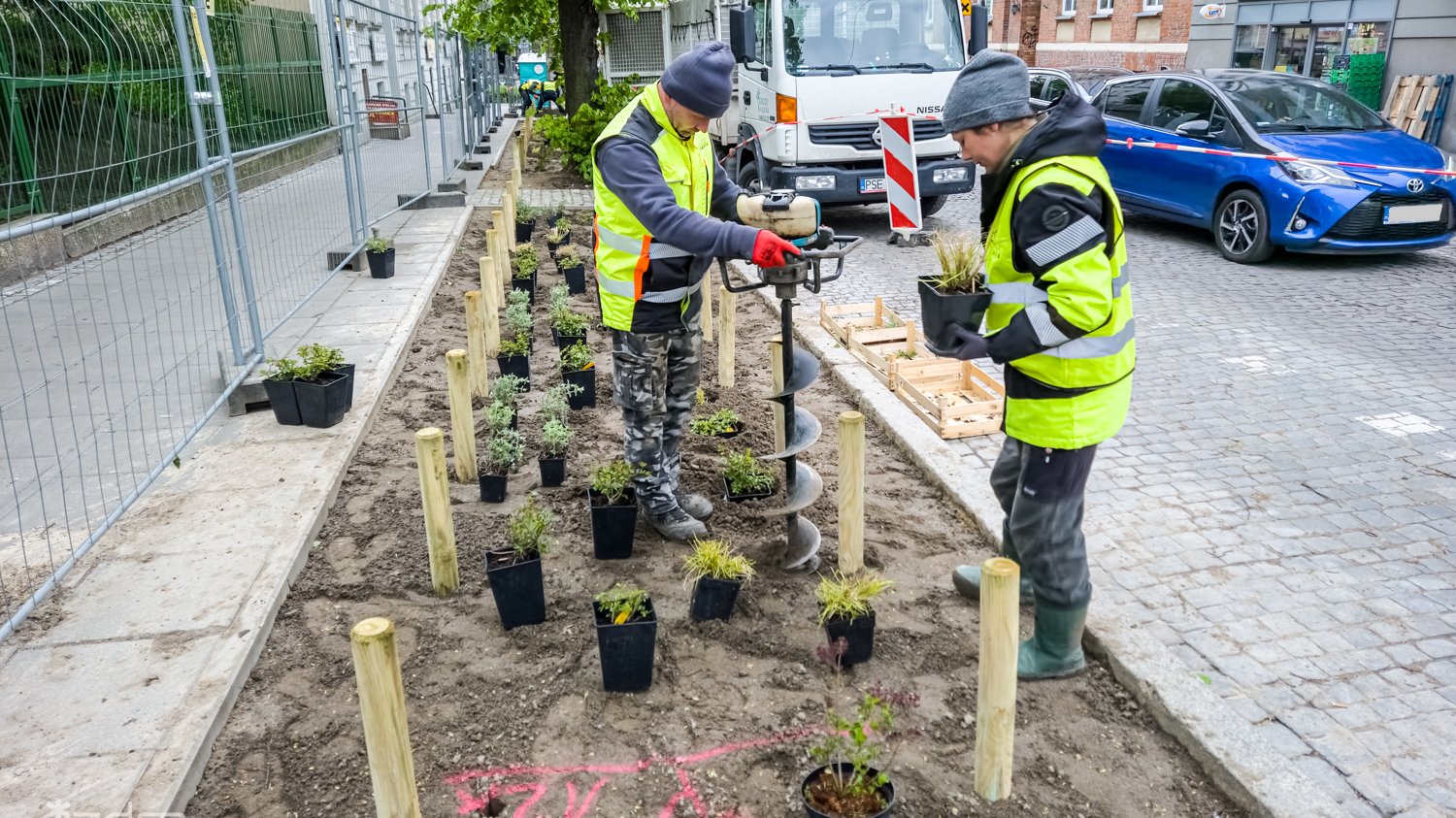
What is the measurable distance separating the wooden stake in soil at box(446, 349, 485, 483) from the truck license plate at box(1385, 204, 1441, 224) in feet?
27.9

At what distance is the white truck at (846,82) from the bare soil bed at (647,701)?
7327mm

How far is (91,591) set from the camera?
4090 mm

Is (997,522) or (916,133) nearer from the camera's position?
(997,522)

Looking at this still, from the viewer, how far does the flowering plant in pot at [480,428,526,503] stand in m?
5.05

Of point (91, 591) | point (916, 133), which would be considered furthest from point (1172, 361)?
point (91, 591)

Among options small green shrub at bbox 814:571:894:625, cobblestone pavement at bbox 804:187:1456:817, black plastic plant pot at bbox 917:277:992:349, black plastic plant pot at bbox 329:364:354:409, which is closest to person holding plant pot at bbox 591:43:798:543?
black plastic plant pot at bbox 917:277:992:349

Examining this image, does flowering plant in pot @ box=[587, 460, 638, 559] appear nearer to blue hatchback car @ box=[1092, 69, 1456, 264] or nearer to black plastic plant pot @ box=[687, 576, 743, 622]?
black plastic plant pot @ box=[687, 576, 743, 622]

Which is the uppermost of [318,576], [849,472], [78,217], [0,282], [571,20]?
[571,20]

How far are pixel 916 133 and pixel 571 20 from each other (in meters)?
7.04

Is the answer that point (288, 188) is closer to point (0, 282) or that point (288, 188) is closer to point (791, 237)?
point (0, 282)

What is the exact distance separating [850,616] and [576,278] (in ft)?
20.4

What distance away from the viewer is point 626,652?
346 cm

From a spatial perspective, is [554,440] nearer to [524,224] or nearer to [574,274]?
[574,274]

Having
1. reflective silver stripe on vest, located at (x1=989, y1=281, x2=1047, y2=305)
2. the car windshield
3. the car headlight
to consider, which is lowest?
the car headlight
